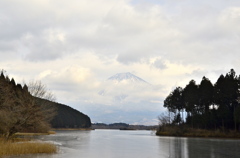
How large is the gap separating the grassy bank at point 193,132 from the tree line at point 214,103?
212 centimetres

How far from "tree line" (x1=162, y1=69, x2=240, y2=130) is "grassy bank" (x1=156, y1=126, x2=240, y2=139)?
83.4 inches

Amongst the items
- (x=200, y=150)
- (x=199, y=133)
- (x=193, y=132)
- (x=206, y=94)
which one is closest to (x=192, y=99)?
(x=206, y=94)

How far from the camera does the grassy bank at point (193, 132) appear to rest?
87844 millimetres

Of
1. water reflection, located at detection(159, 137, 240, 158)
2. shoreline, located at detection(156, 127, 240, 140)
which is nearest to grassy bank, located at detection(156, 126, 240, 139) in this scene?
shoreline, located at detection(156, 127, 240, 140)

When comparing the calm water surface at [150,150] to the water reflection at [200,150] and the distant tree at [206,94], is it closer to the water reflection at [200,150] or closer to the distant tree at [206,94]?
the water reflection at [200,150]

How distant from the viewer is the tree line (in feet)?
300

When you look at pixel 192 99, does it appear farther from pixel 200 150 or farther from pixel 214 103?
pixel 200 150

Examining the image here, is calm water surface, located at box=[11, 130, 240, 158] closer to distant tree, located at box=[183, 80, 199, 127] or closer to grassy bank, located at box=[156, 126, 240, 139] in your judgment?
grassy bank, located at box=[156, 126, 240, 139]

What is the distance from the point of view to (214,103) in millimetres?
100562

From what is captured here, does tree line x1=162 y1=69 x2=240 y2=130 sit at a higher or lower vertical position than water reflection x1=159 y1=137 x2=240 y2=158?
higher

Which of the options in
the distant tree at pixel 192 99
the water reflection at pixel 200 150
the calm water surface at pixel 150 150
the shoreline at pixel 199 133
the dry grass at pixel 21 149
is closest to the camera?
the dry grass at pixel 21 149

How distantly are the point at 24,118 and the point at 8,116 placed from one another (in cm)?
214

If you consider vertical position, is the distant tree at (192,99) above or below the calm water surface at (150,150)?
above

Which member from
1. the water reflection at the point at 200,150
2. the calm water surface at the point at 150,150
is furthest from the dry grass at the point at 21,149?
the water reflection at the point at 200,150
